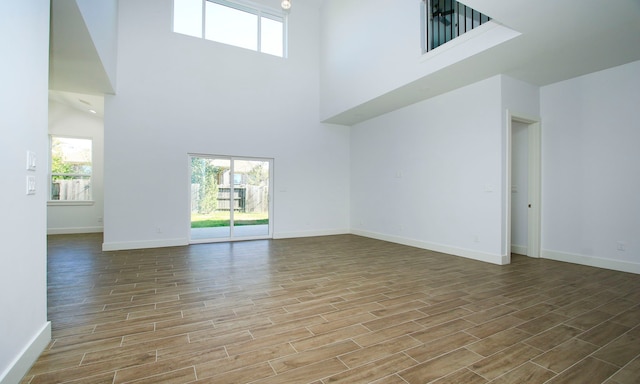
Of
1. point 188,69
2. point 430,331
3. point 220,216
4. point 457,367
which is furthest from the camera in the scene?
point 220,216

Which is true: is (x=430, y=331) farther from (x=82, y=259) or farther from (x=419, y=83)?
(x=82, y=259)

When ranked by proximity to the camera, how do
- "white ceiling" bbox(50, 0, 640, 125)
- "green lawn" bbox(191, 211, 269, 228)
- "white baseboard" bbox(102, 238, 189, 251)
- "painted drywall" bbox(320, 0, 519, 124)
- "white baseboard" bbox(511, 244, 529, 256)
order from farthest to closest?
"green lawn" bbox(191, 211, 269, 228) < "white baseboard" bbox(102, 238, 189, 251) < "white baseboard" bbox(511, 244, 529, 256) < "painted drywall" bbox(320, 0, 519, 124) < "white ceiling" bbox(50, 0, 640, 125)

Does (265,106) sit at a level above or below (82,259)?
above

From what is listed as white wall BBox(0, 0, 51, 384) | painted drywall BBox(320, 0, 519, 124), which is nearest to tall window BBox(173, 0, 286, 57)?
painted drywall BBox(320, 0, 519, 124)

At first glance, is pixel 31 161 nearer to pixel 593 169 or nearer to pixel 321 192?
pixel 321 192

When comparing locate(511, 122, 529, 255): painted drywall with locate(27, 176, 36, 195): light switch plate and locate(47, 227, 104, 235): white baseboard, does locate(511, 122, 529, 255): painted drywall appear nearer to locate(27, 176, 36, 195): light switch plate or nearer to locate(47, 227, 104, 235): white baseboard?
locate(27, 176, 36, 195): light switch plate

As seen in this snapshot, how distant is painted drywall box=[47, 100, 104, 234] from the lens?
7383mm

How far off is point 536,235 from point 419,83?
126 inches

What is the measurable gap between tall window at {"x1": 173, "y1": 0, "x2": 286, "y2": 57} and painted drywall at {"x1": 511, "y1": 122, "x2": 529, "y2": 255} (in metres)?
5.49

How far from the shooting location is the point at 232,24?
6.78 metres

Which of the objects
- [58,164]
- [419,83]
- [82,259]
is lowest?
[82,259]

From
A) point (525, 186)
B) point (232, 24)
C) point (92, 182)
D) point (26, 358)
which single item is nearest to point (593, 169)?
point (525, 186)

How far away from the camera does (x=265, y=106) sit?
6883 mm

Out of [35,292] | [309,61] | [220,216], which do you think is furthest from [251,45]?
[35,292]
